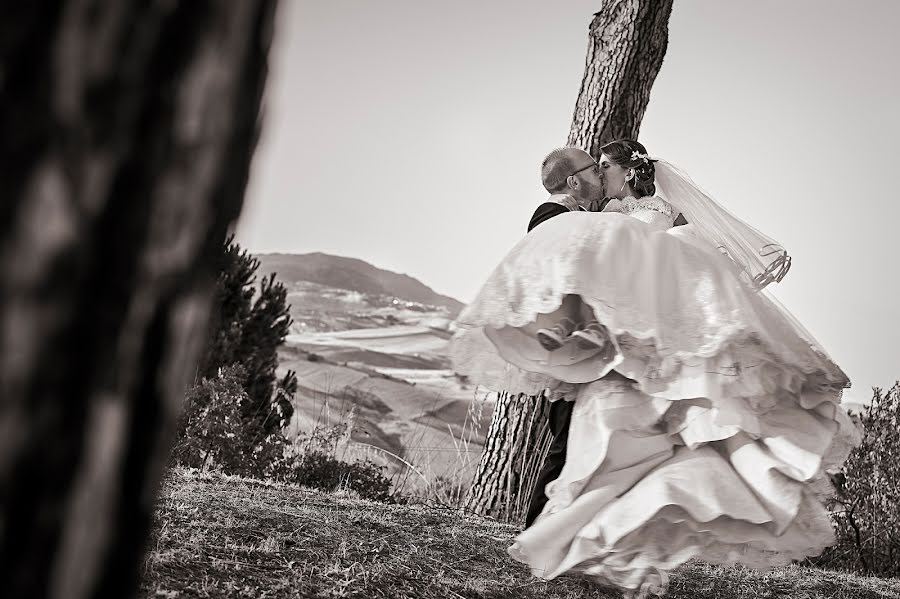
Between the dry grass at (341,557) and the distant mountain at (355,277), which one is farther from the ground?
the distant mountain at (355,277)

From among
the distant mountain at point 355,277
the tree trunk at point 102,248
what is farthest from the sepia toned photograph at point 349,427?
the distant mountain at point 355,277

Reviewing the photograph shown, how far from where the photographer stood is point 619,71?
189 inches

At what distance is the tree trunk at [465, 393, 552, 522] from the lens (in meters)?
4.54

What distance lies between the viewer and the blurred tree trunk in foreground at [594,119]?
4551 millimetres

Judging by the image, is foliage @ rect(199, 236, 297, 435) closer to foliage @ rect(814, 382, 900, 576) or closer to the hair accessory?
the hair accessory

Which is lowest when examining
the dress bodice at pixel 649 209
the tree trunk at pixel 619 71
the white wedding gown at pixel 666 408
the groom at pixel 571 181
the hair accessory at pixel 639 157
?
the white wedding gown at pixel 666 408

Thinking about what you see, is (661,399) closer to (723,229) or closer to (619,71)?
(723,229)

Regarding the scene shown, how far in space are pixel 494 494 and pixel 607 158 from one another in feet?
6.82

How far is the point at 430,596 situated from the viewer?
232cm

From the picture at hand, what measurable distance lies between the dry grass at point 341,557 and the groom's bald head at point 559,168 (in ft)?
5.50

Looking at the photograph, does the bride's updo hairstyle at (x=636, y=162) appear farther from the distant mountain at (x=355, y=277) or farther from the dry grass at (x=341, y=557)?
the distant mountain at (x=355, y=277)

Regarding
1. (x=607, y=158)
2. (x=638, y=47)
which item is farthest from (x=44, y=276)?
(x=638, y=47)

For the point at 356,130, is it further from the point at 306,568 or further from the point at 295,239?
the point at 306,568

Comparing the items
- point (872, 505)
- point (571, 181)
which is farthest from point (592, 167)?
point (872, 505)
